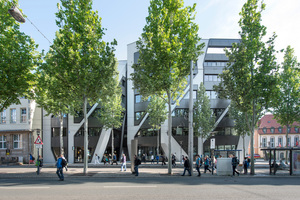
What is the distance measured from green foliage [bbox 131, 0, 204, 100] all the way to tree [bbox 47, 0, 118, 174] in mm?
2966

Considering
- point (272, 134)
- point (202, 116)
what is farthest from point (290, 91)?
point (272, 134)

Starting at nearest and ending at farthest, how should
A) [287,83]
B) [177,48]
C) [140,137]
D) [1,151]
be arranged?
1. [177,48]
2. [287,83]
3. [1,151]
4. [140,137]

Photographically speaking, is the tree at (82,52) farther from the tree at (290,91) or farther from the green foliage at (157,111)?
the tree at (290,91)

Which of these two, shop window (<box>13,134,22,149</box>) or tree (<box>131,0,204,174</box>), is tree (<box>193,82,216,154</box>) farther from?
shop window (<box>13,134,22,149</box>)

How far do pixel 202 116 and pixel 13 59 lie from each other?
26.2 metres

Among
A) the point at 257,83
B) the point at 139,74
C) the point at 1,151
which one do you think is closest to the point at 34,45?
the point at 139,74

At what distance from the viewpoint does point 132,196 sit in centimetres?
1027

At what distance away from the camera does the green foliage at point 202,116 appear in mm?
36719

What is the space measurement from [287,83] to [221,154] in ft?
45.3

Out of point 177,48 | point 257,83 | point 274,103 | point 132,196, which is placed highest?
point 177,48

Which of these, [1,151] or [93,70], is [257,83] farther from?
[1,151]

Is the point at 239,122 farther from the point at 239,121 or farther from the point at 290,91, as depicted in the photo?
the point at 290,91

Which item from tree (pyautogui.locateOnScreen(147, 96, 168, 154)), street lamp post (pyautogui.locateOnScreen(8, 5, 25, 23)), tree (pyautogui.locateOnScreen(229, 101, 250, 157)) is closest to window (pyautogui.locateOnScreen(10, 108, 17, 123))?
tree (pyautogui.locateOnScreen(147, 96, 168, 154))

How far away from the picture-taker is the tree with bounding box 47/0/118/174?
1842 cm
